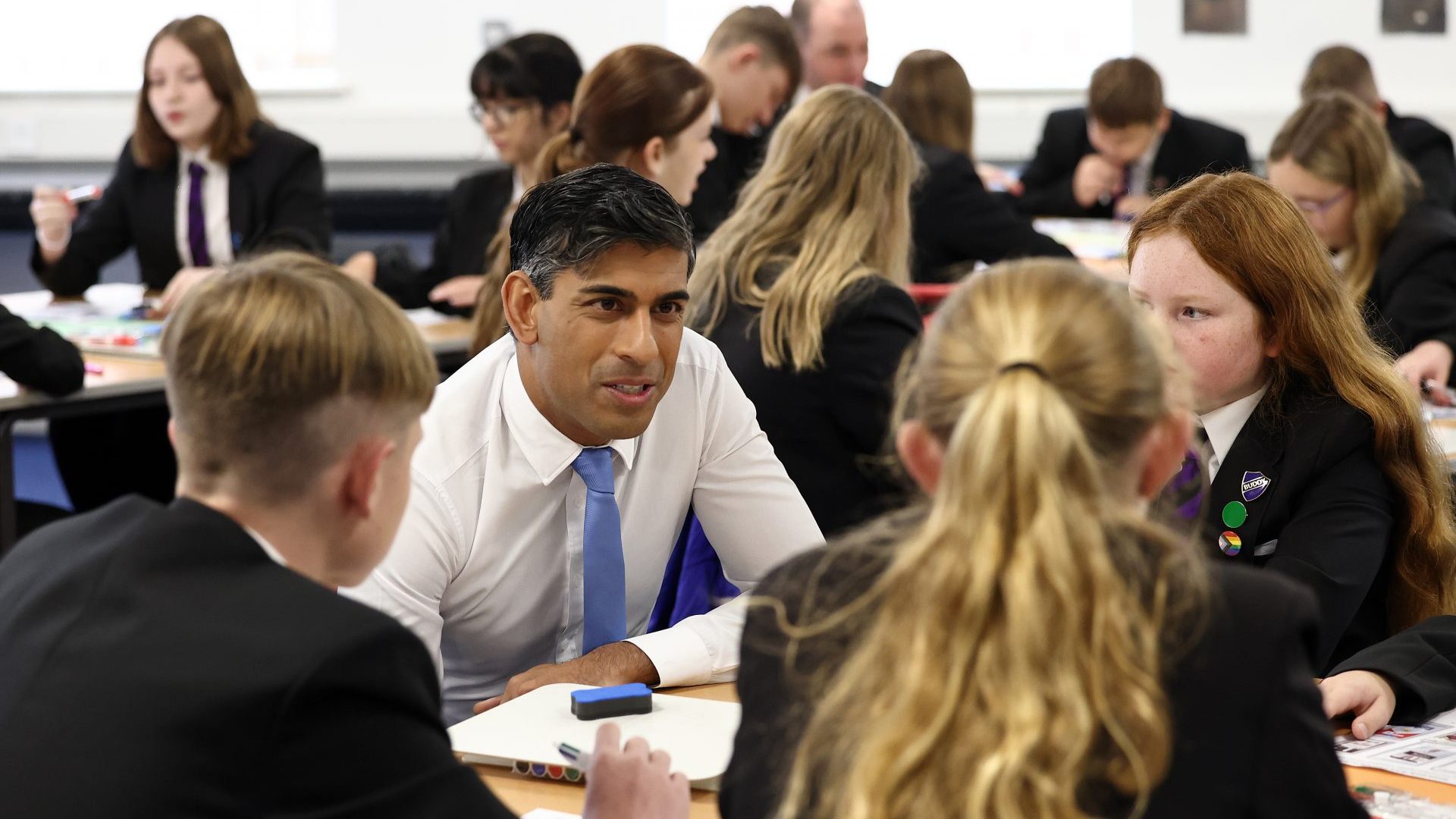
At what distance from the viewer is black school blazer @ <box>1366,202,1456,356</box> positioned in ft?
11.9

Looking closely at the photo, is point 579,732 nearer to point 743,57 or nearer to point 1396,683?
point 1396,683

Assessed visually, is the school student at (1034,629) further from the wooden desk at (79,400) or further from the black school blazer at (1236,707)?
the wooden desk at (79,400)

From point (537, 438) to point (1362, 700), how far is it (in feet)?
3.35

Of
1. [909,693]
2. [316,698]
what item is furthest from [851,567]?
[316,698]

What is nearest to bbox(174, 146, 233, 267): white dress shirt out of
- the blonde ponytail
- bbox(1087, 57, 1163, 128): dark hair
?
bbox(1087, 57, 1163, 128): dark hair

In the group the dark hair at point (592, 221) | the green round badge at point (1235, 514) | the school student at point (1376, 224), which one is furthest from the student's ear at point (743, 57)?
the green round badge at point (1235, 514)

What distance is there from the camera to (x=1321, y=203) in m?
3.49

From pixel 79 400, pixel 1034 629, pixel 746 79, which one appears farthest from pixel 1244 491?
pixel 746 79

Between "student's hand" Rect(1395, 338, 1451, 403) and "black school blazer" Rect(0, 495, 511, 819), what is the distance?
9.49ft

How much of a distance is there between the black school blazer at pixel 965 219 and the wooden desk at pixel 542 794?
10.4 ft

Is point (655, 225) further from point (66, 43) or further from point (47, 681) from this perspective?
point (66, 43)

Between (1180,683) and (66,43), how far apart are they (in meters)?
6.79

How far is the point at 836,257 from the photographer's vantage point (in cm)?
284

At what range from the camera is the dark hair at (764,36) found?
4973mm
